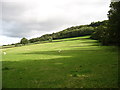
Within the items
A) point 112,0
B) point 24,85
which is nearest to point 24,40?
point 112,0

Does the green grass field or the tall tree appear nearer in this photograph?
the green grass field

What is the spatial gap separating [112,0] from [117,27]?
1272 cm

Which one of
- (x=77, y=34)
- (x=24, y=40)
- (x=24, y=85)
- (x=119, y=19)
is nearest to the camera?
(x=24, y=85)

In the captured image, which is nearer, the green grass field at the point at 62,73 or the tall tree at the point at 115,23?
the green grass field at the point at 62,73

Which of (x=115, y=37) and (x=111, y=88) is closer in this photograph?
(x=111, y=88)

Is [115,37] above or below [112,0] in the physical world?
below

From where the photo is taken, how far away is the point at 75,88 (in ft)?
34.0

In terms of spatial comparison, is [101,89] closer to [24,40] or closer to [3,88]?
[3,88]

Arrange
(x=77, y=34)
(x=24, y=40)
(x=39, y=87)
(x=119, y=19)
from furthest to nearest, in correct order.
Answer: (x=77, y=34) < (x=24, y=40) < (x=119, y=19) < (x=39, y=87)

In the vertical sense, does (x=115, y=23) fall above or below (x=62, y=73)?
above

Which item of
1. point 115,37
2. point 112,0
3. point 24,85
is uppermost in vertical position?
point 112,0

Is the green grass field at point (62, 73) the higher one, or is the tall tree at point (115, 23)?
the tall tree at point (115, 23)

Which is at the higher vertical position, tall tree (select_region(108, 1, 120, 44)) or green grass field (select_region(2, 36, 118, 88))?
tall tree (select_region(108, 1, 120, 44))

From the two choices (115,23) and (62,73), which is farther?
(115,23)
